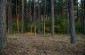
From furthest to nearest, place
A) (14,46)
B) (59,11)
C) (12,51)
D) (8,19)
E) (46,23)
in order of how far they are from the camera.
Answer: (59,11), (46,23), (8,19), (14,46), (12,51)

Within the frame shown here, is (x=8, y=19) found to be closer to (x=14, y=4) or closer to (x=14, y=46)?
(x=14, y=4)

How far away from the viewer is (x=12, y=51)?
10.7 m

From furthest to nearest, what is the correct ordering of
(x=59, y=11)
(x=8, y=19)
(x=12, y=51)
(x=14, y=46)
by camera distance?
(x=59, y=11), (x=8, y=19), (x=14, y=46), (x=12, y=51)

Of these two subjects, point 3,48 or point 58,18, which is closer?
point 3,48

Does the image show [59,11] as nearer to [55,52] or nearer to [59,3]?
[59,3]

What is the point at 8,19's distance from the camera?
2758cm

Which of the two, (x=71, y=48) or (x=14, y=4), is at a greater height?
(x=14, y=4)

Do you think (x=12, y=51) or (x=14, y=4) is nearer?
(x=12, y=51)

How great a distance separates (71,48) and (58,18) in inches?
728

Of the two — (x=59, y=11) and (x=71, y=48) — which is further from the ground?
(x=59, y=11)

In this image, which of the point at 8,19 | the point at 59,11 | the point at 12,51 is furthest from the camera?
the point at 59,11

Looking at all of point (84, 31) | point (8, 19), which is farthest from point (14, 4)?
point (84, 31)

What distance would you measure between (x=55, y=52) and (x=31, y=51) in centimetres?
117

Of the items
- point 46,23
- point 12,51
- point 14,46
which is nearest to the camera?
point 12,51
